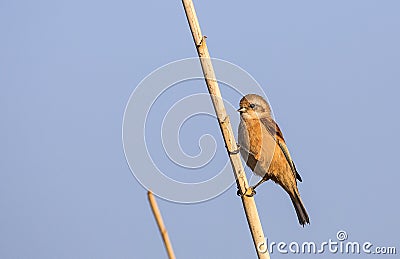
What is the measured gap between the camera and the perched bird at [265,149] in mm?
6039

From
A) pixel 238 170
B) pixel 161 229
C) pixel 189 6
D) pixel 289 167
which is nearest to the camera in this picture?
pixel 161 229

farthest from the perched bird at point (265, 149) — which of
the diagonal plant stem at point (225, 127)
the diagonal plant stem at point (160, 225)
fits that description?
the diagonal plant stem at point (160, 225)

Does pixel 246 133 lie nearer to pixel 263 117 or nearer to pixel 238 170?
pixel 263 117

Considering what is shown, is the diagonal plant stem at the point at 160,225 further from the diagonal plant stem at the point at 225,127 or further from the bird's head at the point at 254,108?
the bird's head at the point at 254,108

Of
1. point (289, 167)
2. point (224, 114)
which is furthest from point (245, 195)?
point (289, 167)

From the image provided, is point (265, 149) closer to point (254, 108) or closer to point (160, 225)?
point (254, 108)

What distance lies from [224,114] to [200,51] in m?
0.38

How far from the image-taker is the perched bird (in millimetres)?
6039

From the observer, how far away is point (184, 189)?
3.41 m

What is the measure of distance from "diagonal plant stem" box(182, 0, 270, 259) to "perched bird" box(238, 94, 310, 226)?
2402 millimetres

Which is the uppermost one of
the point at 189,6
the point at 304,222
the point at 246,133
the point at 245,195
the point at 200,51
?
the point at 189,6

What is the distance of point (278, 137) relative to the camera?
6.40 metres

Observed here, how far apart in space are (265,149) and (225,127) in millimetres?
2830

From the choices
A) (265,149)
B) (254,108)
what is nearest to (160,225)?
(265,149)
